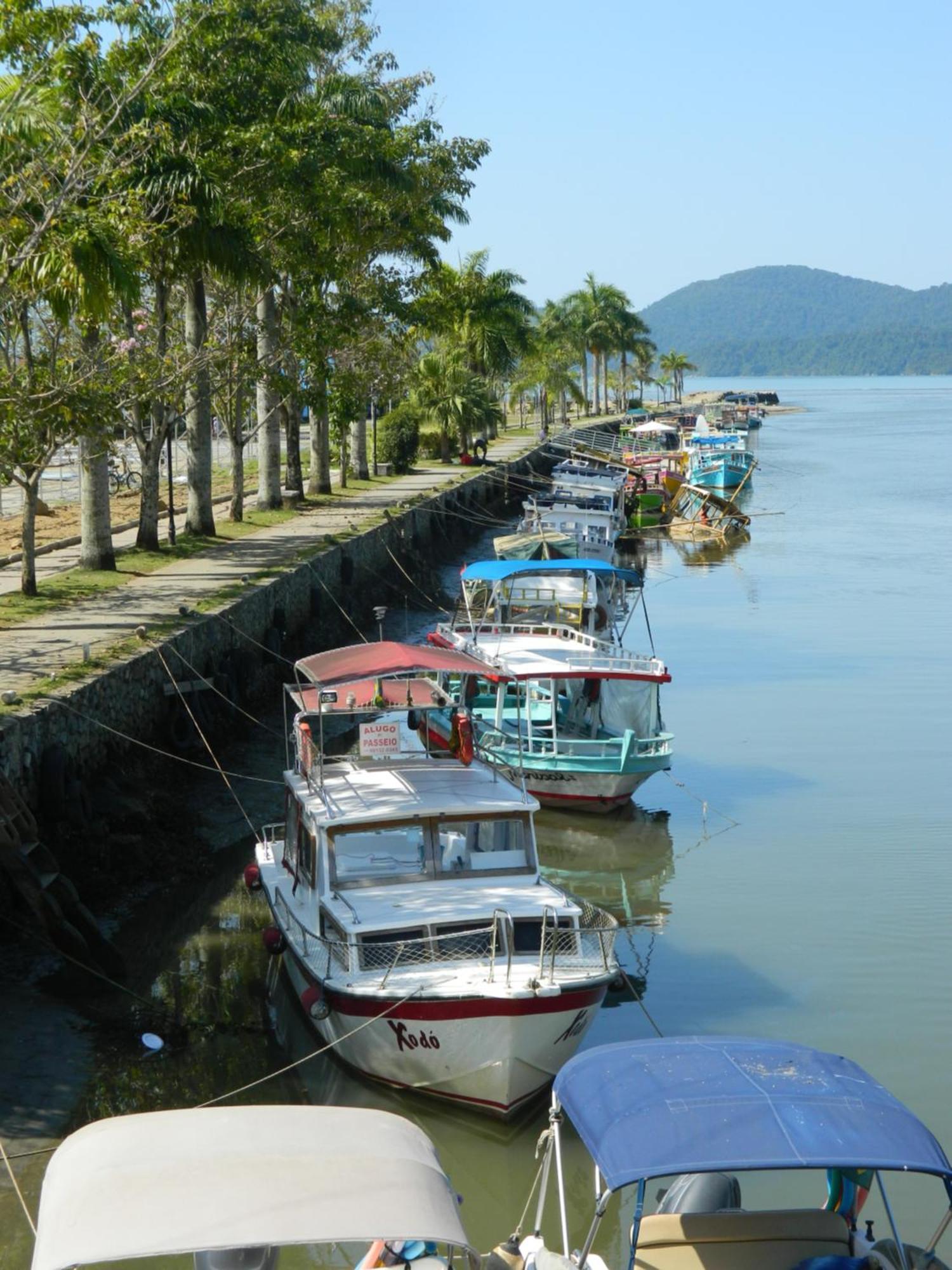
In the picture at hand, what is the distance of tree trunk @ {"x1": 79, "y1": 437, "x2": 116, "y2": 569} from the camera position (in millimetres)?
26344

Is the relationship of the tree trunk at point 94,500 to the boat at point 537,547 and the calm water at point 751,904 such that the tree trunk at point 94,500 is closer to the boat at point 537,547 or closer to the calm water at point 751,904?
the calm water at point 751,904

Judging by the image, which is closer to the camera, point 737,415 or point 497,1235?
point 497,1235

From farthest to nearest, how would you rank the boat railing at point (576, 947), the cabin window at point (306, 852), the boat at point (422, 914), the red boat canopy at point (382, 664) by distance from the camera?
the red boat canopy at point (382, 664)
the cabin window at point (306, 852)
the boat railing at point (576, 947)
the boat at point (422, 914)

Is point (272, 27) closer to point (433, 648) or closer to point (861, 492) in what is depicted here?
point (433, 648)

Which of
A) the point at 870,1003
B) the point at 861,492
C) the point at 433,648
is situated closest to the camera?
the point at 870,1003

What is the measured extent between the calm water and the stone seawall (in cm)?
196

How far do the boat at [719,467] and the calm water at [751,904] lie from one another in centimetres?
3128

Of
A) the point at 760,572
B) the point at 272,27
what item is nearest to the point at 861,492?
the point at 760,572

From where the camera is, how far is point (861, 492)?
73188 millimetres

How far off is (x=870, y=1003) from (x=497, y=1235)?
545cm

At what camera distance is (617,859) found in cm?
2012

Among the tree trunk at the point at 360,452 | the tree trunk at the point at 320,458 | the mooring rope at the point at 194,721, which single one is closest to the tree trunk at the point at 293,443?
the tree trunk at the point at 320,458

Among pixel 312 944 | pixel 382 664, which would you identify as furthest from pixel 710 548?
pixel 312 944

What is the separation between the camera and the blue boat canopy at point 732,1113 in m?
8.03
